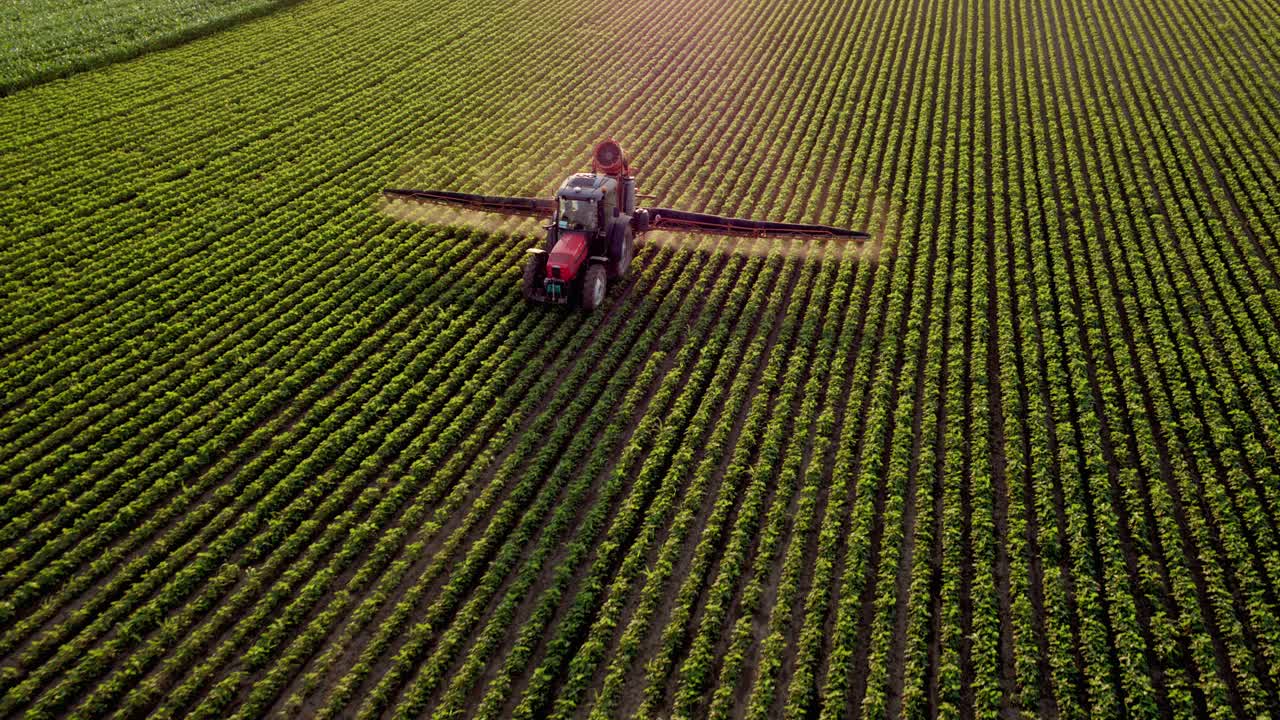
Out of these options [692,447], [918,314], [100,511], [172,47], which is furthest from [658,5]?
[100,511]

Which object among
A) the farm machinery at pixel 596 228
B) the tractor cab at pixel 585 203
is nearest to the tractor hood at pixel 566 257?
the farm machinery at pixel 596 228

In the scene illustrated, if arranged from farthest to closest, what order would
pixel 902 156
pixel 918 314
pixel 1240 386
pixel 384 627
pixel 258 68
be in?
Answer: pixel 258 68 → pixel 902 156 → pixel 918 314 → pixel 1240 386 → pixel 384 627

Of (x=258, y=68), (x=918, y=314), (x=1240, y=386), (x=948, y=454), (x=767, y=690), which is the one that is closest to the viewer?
(x=767, y=690)

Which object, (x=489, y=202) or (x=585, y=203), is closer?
(x=585, y=203)

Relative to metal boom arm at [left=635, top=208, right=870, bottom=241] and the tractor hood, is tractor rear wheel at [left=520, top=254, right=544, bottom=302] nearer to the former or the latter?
the tractor hood

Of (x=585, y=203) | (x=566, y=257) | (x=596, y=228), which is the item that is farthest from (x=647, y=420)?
(x=585, y=203)

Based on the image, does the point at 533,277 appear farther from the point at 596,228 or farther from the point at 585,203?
the point at 585,203

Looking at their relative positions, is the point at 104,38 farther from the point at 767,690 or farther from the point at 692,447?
A: the point at 767,690
